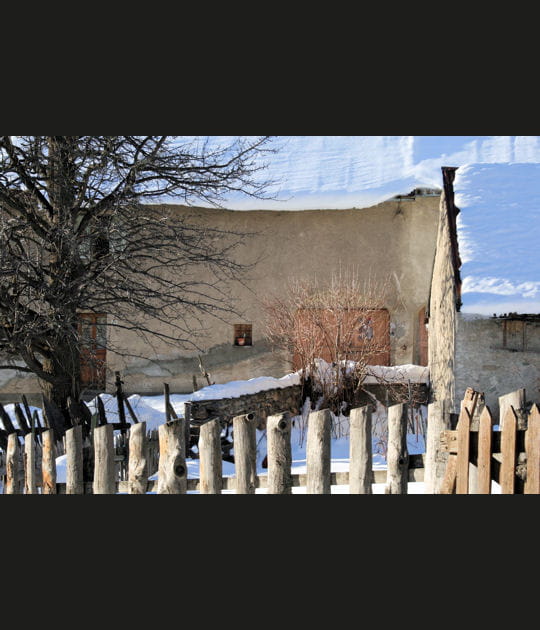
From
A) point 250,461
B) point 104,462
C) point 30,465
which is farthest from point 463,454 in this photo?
point 30,465

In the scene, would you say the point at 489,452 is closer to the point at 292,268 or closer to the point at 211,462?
the point at 211,462

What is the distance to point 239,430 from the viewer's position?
4848mm

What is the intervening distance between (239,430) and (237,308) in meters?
11.5

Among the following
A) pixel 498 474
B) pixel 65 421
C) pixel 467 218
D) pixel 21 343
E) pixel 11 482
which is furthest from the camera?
pixel 467 218

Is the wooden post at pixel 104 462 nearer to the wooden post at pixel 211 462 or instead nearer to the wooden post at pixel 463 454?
the wooden post at pixel 211 462

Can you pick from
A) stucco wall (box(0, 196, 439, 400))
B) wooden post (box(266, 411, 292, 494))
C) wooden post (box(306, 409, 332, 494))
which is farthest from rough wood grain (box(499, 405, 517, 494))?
stucco wall (box(0, 196, 439, 400))

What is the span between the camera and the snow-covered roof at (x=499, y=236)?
391 inches

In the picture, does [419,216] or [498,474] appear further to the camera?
[419,216]

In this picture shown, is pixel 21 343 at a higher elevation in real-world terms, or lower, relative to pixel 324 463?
higher

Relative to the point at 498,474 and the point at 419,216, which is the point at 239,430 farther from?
the point at 419,216

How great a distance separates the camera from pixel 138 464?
5203mm

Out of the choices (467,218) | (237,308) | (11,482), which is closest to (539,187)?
(467,218)

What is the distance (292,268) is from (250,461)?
1173cm

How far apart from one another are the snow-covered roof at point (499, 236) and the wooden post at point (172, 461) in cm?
611
